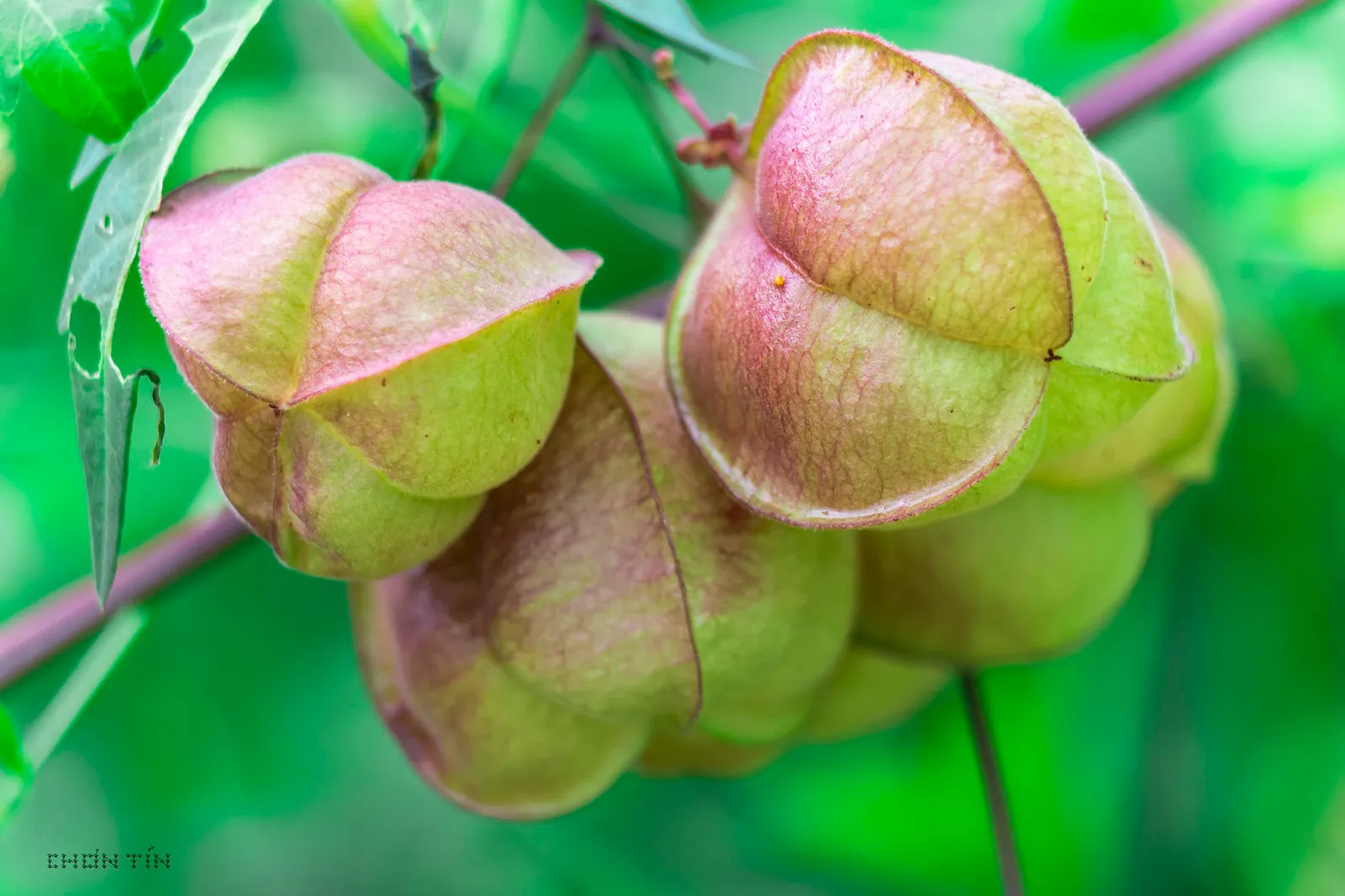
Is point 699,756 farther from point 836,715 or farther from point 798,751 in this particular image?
point 798,751

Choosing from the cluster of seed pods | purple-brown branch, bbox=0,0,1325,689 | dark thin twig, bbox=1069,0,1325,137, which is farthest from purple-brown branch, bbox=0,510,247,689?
dark thin twig, bbox=1069,0,1325,137

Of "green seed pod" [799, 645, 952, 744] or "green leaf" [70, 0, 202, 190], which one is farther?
"green seed pod" [799, 645, 952, 744]

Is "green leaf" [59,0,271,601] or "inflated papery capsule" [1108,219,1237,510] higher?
"green leaf" [59,0,271,601]

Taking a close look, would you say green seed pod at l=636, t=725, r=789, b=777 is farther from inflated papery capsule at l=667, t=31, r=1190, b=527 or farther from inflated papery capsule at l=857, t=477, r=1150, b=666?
inflated papery capsule at l=667, t=31, r=1190, b=527

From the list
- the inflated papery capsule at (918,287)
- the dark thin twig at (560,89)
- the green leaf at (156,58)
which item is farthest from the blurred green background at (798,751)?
the inflated papery capsule at (918,287)

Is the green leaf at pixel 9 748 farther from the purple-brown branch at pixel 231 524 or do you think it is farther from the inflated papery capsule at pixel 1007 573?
the inflated papery capsule at pixel 1007 573

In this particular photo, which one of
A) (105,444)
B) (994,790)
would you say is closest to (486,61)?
(105,444)

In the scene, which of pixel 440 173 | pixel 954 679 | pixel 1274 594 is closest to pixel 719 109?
pixel 440 173

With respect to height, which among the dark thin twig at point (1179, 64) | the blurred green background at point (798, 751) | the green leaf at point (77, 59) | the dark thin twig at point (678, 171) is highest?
the green leaf at point (77, 59)
